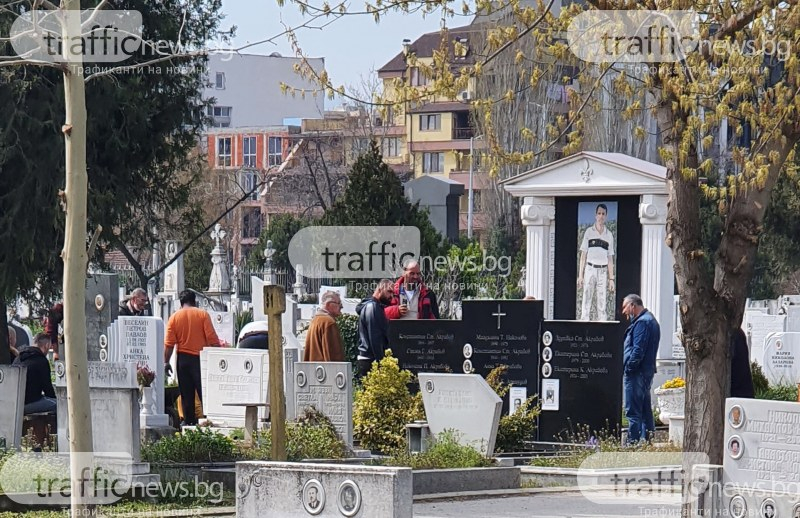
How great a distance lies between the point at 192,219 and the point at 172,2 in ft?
13.1

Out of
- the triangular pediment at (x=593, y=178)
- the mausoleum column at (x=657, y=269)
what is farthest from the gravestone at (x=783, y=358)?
the triangular pediment at (x=593, y=178)

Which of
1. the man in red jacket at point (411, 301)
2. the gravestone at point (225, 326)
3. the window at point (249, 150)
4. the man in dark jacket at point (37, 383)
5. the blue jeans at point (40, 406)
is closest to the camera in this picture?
the blue jeans at point (40, 406)

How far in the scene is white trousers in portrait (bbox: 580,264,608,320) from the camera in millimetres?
22523

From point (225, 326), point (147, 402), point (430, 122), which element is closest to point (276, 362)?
point (147, 402)

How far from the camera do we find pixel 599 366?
1639 centimetres

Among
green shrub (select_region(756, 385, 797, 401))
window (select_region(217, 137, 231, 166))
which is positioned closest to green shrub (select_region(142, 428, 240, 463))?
green shrub (select_region(756, 385, 797, 401))

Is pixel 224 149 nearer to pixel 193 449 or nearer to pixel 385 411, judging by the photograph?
pixel 385 411

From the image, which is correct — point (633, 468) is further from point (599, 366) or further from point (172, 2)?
point (172, 2)

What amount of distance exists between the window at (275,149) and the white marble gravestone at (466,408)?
83.1m

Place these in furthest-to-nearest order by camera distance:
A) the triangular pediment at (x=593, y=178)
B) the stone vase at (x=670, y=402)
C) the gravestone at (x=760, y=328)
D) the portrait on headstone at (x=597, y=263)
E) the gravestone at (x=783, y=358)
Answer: the gravestone at (x=760, y=328) < the gravestone at (x=783, y=358) < the portrait on headstone at (x=597, y=263) < the triangular pediment at (x=593, y=178) < the stone vase at (x=670, y=402)

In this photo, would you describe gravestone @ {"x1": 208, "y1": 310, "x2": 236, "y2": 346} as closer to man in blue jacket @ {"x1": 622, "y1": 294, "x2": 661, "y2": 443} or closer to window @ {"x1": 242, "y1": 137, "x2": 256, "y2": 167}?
man in blue jacket @ {"x1": 622, "y1": 294, "x2": 661, "y2": 443}

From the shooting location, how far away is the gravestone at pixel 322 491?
7352 mm

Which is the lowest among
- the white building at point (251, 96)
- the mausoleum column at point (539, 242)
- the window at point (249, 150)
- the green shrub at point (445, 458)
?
the green shrub at point (445, 458)

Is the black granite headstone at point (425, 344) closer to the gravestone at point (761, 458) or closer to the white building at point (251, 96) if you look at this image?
the gravestone at point (761, 458)
